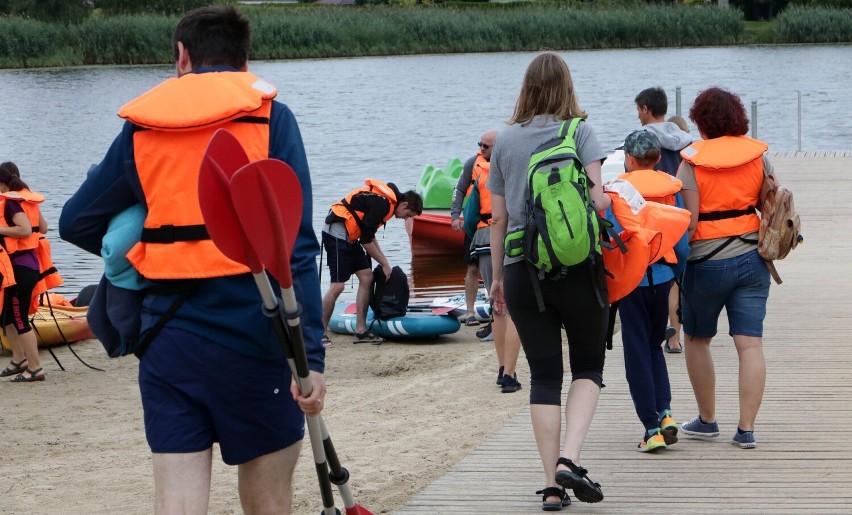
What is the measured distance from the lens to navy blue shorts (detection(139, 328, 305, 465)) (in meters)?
3.17

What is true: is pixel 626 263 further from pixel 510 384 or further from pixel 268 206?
pixel 510 384

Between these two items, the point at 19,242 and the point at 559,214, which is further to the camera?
the point at 19,242

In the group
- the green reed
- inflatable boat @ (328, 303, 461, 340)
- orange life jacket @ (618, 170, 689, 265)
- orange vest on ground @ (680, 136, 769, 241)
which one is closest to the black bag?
inflatable boat @ (328, 303, 461, 340)

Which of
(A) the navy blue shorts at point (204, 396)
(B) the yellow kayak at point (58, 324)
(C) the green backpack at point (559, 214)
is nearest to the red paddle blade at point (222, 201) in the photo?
(A) the navy blue shorts at point (204, 396)

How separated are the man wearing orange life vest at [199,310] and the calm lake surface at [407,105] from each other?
1238cm

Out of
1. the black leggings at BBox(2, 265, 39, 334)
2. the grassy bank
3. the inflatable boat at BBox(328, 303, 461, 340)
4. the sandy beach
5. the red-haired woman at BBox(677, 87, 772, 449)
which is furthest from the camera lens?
the grassy bank

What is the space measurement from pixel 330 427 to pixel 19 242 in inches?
126

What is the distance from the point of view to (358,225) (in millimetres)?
10883

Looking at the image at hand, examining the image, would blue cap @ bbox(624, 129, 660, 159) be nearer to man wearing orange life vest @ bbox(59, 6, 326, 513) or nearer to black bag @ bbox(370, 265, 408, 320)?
man wearing orange life vest @ bbox(59, 6, 326, 513)

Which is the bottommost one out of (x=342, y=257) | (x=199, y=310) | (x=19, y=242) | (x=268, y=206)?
(x=342, y=257)

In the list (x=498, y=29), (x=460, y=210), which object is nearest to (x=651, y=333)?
(x=460, y=210)

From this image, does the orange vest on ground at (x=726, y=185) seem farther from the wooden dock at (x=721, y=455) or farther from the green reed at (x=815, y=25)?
the green reed at (x=815, y=25)

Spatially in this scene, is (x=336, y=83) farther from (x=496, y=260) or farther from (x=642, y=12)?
(x=496, y=260)

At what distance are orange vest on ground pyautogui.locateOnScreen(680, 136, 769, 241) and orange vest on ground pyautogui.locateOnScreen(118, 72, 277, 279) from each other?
2.81 m
